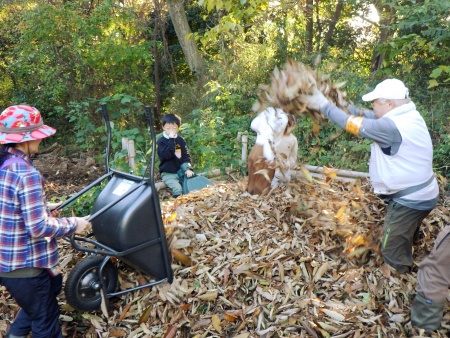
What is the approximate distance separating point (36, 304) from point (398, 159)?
8.45ft

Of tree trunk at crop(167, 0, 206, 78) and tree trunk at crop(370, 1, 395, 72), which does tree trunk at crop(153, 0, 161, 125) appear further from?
tree trunk at crop(370, 1, 395, 72)

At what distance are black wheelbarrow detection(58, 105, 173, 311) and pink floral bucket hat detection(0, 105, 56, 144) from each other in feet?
1.84

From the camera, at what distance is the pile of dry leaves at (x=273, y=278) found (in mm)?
2812

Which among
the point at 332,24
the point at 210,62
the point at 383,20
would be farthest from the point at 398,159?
the point at 332,24

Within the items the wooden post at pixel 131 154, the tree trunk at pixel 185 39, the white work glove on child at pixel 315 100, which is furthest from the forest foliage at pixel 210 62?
the white work glove on child at pixel 315 100

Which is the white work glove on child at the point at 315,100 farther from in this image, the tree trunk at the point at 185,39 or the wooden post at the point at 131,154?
the tree trunk at the point at 185,39

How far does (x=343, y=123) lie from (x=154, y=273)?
5.73ft

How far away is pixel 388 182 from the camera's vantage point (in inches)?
117

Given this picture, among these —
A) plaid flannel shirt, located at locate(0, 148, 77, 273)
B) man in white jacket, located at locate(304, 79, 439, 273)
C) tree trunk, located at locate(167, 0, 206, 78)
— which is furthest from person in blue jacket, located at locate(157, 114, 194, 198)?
tree trunk, located at locate(167, 0, 206, 78)

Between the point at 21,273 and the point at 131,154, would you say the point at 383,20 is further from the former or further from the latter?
the point at 21,273

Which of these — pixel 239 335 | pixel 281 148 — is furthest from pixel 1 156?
pixel 281 148

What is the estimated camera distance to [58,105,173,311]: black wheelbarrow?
9.00 feet

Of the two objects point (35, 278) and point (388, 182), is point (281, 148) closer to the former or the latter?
point (388, 182)

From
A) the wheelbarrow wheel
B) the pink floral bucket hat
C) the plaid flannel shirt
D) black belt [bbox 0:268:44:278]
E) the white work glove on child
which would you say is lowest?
the wheelbarrow wheel
